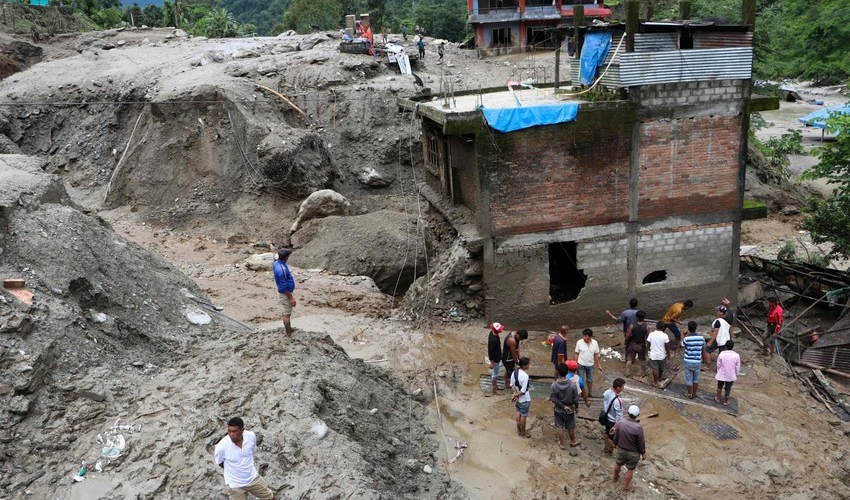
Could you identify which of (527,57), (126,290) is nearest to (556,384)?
(126,290)

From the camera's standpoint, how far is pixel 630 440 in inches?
333

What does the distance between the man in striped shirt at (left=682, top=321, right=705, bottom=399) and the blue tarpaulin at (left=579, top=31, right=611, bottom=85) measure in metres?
5.85

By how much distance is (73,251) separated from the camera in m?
10.5

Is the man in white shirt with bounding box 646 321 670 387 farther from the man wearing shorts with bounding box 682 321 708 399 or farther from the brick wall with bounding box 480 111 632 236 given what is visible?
the brick wall with bounding box 480 111 632 236

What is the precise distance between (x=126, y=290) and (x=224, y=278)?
19.1 ft

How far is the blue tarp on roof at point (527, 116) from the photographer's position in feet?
41.1

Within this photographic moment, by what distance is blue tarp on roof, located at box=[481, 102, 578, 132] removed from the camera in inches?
493

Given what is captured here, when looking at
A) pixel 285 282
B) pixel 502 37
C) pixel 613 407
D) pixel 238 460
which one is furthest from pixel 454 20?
pixel 238 460

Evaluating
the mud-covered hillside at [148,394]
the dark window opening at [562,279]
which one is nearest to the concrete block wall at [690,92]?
the dark window opening at [562,279]

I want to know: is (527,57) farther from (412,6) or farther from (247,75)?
(412,6)

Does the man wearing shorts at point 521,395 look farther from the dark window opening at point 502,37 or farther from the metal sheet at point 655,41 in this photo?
the dark window opening at point 502,37

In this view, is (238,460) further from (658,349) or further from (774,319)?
(774,319)

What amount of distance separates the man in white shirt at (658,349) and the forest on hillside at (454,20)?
773 centimetres

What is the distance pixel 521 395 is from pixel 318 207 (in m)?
12.9
